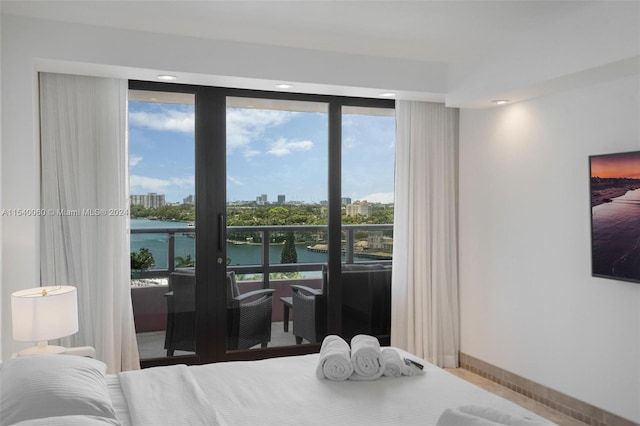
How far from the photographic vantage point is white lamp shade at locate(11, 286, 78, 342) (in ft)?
9.88

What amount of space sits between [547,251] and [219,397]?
8.71 feet

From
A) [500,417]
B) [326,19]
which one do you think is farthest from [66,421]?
[326,19]

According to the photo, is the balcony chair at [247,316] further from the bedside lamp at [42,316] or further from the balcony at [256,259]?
the bedside lamp at [42,316]

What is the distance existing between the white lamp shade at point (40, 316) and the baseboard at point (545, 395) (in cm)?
326

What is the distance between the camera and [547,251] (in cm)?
394

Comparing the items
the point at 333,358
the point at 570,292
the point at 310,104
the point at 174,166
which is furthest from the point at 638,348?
the point at 174,166

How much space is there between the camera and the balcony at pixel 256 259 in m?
4.18

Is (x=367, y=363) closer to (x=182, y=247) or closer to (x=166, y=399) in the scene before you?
(x=166, y=399)

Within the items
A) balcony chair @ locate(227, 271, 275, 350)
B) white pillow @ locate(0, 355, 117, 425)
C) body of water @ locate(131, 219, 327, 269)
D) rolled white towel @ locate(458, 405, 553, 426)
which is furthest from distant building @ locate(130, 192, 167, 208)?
rolled white towel @ locate(458, 405, 553, 426)

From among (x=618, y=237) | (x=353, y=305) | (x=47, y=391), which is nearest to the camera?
(x=47, y=391)

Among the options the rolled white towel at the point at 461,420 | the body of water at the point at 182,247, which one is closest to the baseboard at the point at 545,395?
the body of water at the point at 182,247

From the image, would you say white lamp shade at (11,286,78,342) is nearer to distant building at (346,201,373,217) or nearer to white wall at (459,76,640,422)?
distant building at (346,201,373,217)

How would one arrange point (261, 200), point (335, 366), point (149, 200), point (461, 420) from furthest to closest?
point (261, 200) → point (149, 200) → point (335, 366) → point (461, 420)

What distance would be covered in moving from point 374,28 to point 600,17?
1.35 meters
